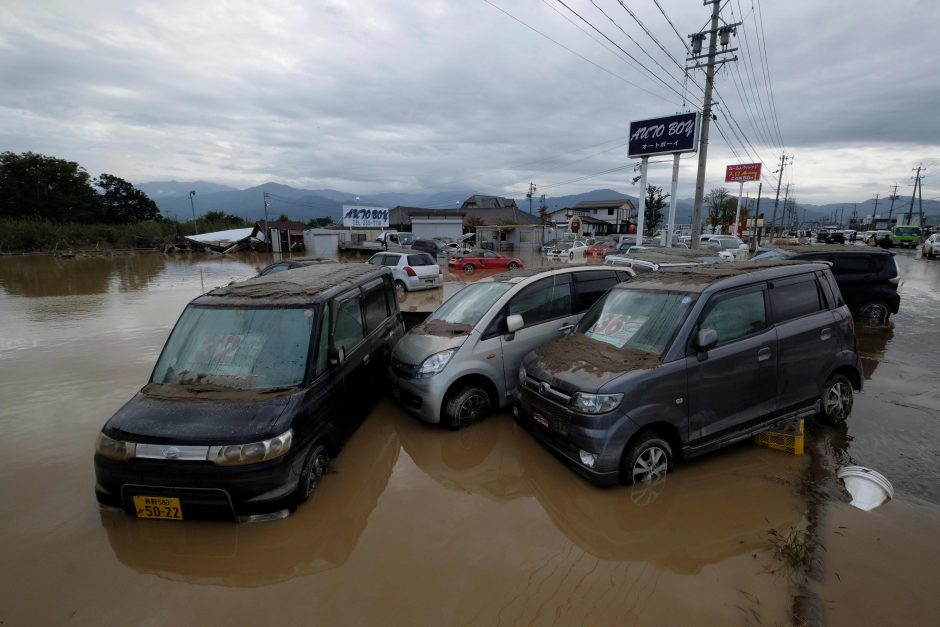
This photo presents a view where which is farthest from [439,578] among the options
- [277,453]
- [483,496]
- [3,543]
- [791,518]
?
[3,543]

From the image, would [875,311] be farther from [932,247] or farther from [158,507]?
[932,247]

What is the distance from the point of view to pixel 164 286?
1923 centimetres

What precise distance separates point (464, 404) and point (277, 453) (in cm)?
230

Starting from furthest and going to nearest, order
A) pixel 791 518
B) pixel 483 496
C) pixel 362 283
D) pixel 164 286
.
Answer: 1. pixel 164 286
2. pixel 362 283
3. pixel 483 496
4. pixel 791 518

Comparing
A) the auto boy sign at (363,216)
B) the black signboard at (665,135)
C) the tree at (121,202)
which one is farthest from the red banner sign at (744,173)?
the tree at (121,202)

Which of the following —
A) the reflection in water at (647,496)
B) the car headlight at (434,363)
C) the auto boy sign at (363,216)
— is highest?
the auto boy sign at (363,216)

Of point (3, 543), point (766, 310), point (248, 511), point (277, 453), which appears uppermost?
point (766, 310)

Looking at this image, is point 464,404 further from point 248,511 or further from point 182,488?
point 182,488

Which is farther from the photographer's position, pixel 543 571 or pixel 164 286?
pixel 164 286

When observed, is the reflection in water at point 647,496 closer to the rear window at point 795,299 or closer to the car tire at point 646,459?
the car tire at point 646,459

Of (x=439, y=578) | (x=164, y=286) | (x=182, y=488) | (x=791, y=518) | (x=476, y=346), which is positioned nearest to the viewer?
(x=439, y=578)

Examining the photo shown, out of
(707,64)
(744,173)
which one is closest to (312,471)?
(707,64)

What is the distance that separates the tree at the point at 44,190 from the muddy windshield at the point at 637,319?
63.3 m

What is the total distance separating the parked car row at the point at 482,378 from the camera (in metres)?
3.21
